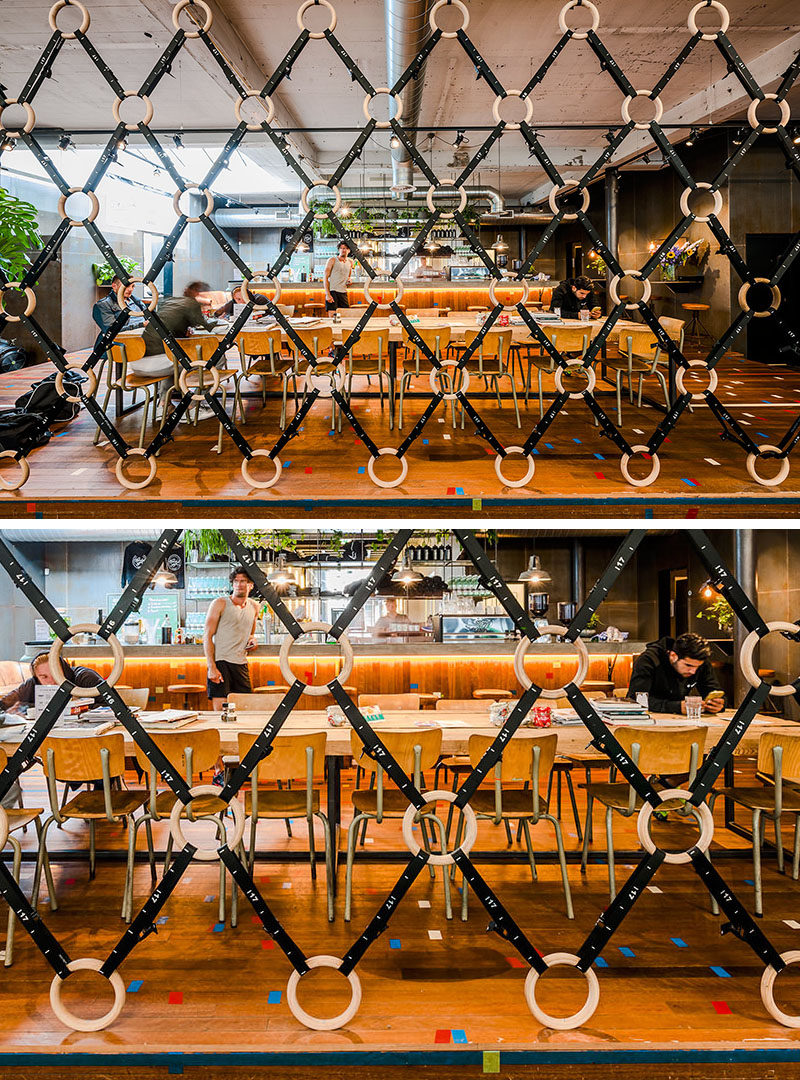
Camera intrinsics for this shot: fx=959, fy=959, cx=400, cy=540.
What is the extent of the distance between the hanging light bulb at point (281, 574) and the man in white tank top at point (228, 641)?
2.11m

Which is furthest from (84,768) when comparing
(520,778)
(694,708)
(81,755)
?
(694,708)

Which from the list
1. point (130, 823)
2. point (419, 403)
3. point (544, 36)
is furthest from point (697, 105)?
point (130, 823)

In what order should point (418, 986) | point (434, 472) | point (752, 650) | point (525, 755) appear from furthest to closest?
point (434, 472)
point (525, 755)
point (418, 986)
point (752, 650)

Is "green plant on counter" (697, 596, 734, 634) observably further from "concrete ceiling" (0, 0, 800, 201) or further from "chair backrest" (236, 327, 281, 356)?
"chair backrest" (236, 327, 281, 356)

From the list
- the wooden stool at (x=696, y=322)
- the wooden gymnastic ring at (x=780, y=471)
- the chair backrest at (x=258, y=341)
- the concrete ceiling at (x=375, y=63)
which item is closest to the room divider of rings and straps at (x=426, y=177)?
the wooden gymnastic ring at (x=780, y=471)

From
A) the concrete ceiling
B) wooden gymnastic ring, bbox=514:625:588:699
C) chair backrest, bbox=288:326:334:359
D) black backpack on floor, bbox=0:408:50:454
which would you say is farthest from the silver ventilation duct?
wooden gymnastic ring, bbox=514:625:588:699

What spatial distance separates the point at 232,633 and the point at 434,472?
235 centimetres

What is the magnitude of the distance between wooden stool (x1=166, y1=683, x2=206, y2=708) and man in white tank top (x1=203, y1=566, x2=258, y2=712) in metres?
1.70

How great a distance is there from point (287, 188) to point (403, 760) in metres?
13.6

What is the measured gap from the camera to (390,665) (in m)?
9.48

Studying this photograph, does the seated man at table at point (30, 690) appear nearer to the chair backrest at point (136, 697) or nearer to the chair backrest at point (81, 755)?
the chair backrest at point (136, 697)

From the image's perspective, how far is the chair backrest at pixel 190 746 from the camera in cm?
477

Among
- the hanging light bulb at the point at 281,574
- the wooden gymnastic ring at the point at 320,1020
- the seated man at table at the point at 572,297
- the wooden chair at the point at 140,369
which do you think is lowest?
the wooden gymnastic ring at the point at 320,1020

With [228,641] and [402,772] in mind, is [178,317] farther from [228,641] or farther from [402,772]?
[402,772]
